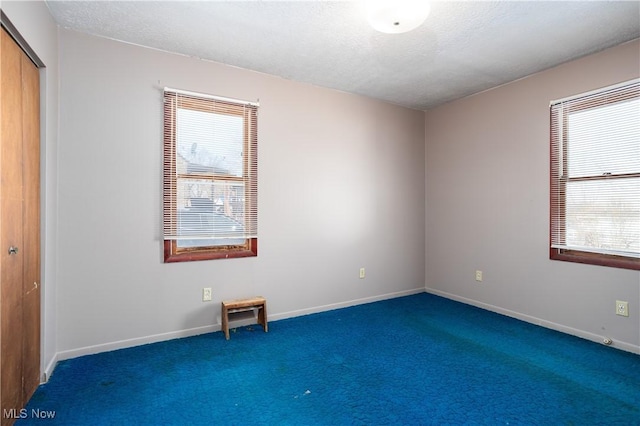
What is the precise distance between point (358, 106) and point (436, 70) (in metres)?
1.07

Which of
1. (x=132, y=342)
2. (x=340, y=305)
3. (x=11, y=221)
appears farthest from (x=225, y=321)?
(x=11, y=221)

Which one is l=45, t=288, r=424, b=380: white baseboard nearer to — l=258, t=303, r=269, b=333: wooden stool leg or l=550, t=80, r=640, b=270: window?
l=258, t=303, r=269, b=333: wooden stool leg

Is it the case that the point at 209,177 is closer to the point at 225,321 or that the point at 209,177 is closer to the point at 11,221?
the point at 225,321

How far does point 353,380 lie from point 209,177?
2.22 meters

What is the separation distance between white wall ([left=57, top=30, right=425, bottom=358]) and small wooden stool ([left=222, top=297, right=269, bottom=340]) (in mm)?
162

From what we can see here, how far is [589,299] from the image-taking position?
3.07 metres

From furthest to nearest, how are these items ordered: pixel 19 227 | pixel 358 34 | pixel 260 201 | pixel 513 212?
pixel 513 212 → pixel 260 201 → pixel 358 34 → pixel 19 227

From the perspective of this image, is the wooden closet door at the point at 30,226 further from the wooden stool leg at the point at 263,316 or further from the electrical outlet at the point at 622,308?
the electrical outlet at the point at 622,308

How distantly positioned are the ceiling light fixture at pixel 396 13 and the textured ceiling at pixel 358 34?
20cm

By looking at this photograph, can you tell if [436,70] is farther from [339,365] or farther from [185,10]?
[339,365]

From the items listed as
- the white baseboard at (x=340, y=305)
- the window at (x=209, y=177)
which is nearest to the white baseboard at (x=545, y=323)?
the white baseboard at (x=340, y=305)

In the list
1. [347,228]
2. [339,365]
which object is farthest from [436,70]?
[339,365]

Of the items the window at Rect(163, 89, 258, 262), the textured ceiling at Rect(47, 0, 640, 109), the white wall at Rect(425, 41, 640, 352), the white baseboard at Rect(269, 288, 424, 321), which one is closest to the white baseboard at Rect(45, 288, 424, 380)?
the white baseboard at Rect(269, 288, 424, 321)

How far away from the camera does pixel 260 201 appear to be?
3.50 m
